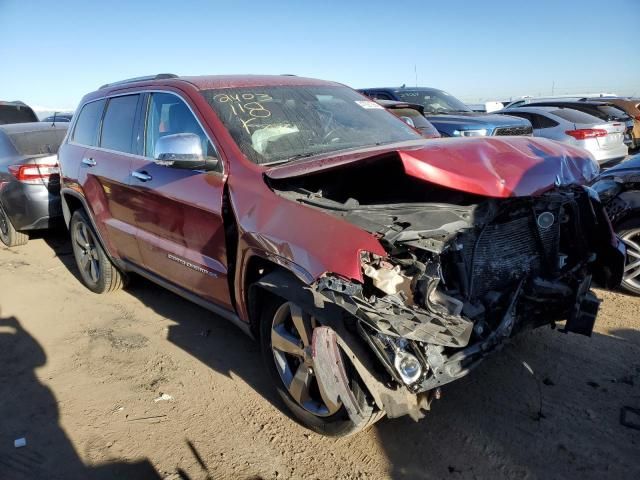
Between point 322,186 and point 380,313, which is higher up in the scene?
point 322,186

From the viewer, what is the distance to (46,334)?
4.20 m

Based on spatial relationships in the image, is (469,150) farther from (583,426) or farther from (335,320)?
(583,426)

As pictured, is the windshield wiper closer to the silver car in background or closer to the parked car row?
the parked car row

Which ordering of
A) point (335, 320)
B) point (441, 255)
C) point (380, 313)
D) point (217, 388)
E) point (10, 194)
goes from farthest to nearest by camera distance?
point (10, 194)
point (217, 388)
point (441, 255)
point (335, 320)
point (380, 313)

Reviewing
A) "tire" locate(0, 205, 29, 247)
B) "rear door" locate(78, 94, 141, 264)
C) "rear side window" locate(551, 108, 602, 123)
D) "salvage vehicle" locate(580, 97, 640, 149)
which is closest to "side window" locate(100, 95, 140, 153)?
"rear door" locate(78, 94, 141, 264)

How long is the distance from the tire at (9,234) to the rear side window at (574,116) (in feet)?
29.9

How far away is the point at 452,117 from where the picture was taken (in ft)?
28.5

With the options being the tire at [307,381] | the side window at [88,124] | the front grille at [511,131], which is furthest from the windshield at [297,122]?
the front grille at [511,131]

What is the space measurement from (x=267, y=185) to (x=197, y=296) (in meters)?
1.16

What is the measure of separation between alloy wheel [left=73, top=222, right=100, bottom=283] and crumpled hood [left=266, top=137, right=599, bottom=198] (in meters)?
3.00

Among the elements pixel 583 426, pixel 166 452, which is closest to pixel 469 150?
pixel 583 426

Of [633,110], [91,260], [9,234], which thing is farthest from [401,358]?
[633,110]

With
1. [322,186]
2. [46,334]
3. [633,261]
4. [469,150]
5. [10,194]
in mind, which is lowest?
[46,334]

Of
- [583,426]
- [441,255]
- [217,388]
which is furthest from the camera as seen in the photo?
[217,388]
